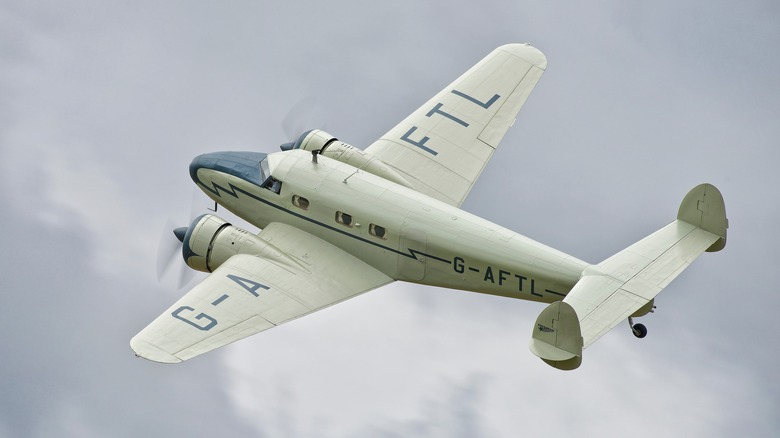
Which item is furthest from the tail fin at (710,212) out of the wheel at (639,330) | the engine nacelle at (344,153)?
the engine nacelle at (344,153)

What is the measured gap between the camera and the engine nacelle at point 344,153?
130 feet

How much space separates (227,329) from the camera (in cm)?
3578

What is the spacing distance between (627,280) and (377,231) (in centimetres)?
712

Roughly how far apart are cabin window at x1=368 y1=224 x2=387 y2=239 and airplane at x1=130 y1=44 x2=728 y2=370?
5 cm

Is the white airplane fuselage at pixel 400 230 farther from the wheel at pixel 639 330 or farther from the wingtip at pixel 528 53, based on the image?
the wingtip at pixel 528 53

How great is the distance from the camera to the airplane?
34562 mm

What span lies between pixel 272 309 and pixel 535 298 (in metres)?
6.72

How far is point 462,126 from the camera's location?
42125mm

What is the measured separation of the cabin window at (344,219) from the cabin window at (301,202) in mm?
1009

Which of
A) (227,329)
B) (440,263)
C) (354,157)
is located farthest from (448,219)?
(227,329)

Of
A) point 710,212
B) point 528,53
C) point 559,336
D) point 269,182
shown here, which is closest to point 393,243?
point 269,182

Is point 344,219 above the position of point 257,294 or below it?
above

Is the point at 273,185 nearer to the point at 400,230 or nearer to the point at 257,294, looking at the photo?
the point at 257,294

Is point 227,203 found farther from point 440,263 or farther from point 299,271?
point 440,263
